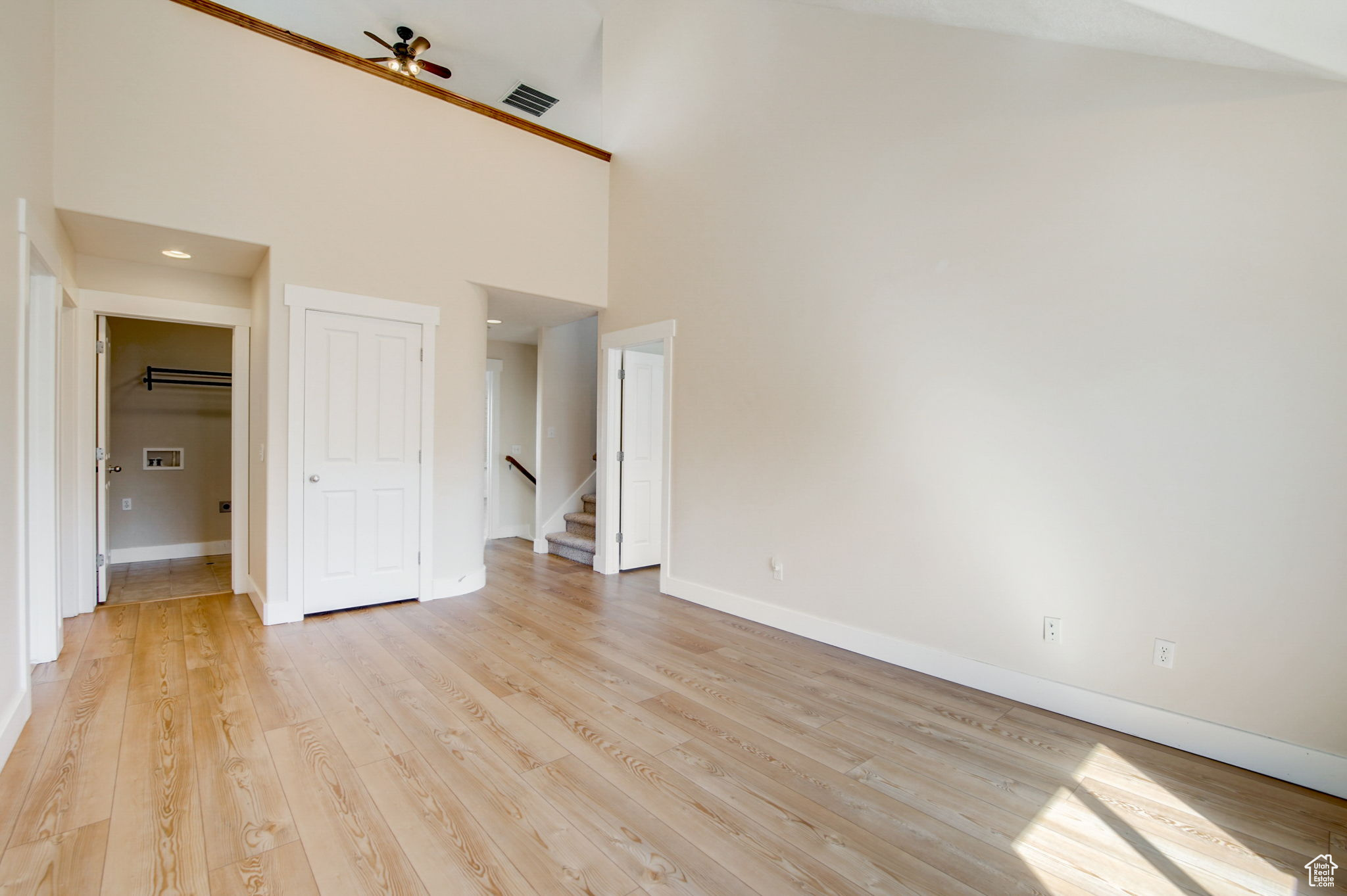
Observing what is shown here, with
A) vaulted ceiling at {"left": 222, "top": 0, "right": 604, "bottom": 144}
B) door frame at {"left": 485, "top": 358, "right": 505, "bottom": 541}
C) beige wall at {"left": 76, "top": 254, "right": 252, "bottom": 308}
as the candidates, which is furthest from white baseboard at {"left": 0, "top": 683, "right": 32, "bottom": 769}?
vaulted ceiling at {"left": 222, "top": 0, "right": 604, "bottom": 144}

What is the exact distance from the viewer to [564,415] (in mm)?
6430

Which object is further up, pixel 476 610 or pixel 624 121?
pixel 624 121

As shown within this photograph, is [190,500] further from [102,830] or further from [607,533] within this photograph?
[102,830]

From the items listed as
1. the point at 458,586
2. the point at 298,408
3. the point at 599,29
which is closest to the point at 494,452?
the point at 458,586

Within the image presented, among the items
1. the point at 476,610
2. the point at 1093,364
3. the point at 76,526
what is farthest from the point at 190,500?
the point at 1093,364

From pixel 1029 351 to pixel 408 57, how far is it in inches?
212

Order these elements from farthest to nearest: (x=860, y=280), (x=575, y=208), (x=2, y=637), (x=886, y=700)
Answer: (x=575, y=208) < (x=860, y=280) < (x=886, y=700) < (x=2, y=637)

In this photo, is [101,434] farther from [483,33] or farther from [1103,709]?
[1103,709]

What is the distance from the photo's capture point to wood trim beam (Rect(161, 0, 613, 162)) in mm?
3514

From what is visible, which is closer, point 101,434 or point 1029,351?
point 1029,351

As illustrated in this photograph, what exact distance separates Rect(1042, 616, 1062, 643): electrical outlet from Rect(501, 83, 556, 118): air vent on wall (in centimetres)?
626

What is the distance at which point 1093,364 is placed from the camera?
8.64ft

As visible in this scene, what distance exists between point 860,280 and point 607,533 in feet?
9.96

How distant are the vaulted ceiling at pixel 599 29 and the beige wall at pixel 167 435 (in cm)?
300
